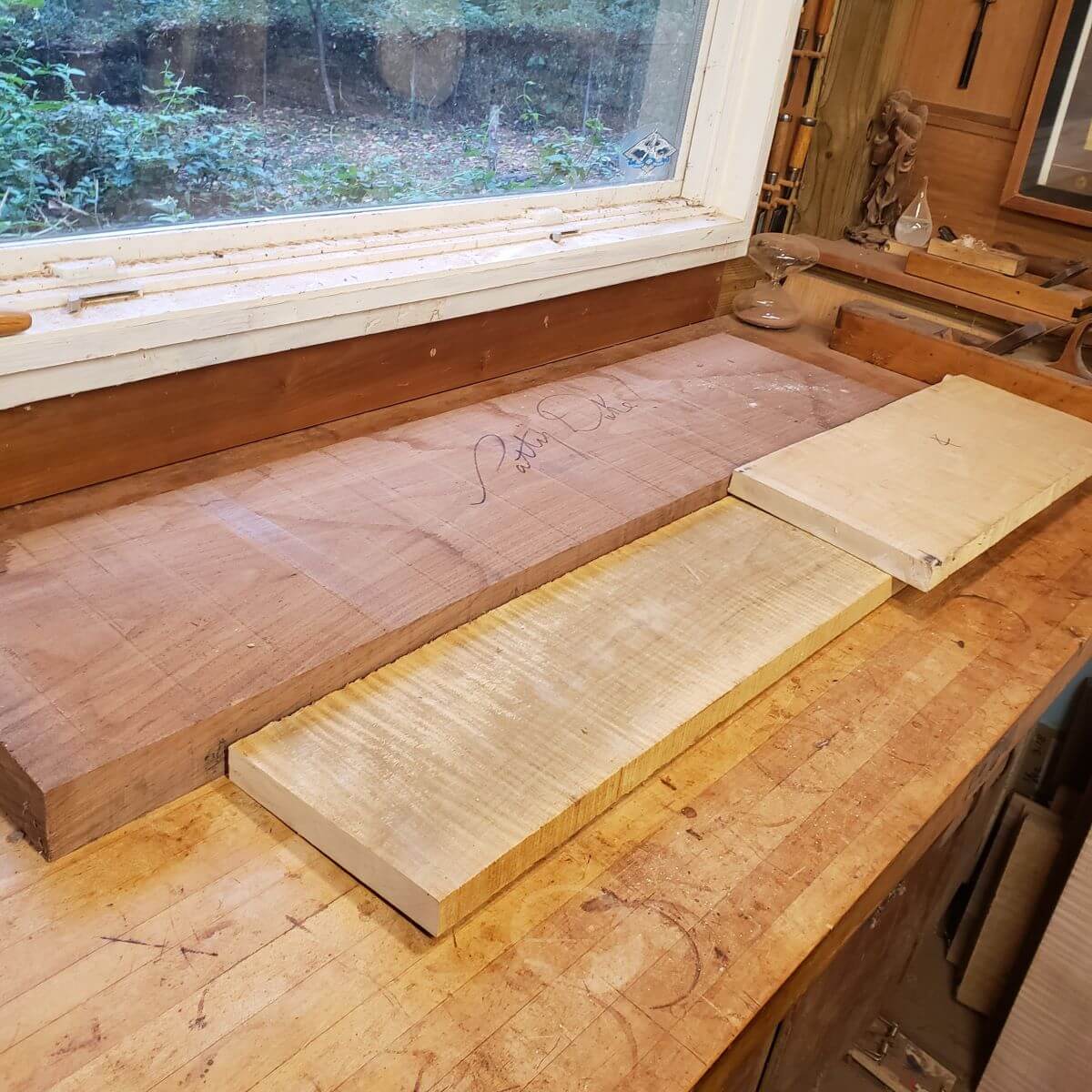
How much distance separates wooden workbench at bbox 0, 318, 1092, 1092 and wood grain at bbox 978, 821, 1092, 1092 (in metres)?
0.83

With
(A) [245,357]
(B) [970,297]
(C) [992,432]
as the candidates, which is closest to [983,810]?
(C) [992,432]

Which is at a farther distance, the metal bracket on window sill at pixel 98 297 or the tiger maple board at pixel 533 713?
the metal bracket on window sill at pixel 98 297

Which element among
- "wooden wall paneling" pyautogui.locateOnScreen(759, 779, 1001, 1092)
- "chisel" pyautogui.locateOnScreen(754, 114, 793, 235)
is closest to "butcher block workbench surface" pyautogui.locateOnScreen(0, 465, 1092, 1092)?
"wooden wall paneling" pyautogui.locateOnScreen(759, 779, 1001, 1092)

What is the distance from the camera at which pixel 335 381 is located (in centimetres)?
136

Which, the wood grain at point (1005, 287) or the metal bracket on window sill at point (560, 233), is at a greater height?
the metal bracket on window sill at point (560, 233)

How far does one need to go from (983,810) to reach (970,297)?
3.22ft

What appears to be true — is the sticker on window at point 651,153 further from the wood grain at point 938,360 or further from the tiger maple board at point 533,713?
the tiger maple board at point 533,713

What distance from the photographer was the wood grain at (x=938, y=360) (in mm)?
1735

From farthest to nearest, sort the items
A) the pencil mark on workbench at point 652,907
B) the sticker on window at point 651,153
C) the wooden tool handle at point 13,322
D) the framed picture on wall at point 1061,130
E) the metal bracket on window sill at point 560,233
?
1. the framed picture on wall at point 1061,130
2. the sticker on window at point 651,153
3. the metal bracket on window sill at point 560,233
4. the wooden tool handle at point 13,322
5. the pencil mark on workbench at point 652,907

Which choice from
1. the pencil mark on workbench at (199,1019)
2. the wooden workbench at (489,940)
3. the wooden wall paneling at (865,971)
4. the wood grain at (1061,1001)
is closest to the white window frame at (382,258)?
the wooden workbench at (489,940)

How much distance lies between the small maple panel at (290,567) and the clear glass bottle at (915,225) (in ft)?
2.85
